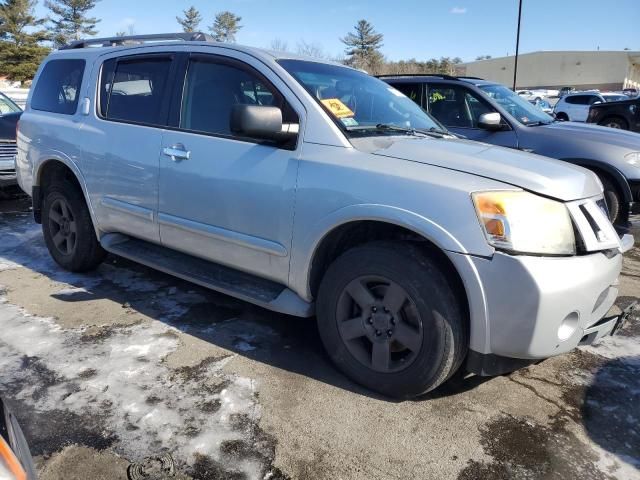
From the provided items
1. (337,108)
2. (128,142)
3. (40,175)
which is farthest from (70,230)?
(337,108)

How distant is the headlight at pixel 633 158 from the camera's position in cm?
593

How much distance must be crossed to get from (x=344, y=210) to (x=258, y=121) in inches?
27.1

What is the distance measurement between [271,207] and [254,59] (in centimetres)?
100

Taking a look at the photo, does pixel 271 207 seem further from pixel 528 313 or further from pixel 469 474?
pixel 469 474

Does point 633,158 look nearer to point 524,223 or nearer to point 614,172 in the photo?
point 614,172

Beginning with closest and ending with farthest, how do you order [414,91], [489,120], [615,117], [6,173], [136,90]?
[136,90]
[489,120]
[414,91]
[6,173]
[615,117]

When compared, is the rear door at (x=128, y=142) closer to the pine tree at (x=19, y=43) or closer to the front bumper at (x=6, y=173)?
the front bumper at (x=6, y=173)

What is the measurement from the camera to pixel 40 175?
4.75 m

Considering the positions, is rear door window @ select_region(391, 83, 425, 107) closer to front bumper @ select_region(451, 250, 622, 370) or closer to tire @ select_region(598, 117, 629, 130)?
front bumper @ select_region(451, 250, 622, 370)

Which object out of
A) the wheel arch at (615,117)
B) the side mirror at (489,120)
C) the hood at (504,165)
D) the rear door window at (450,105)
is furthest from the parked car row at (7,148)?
the wheel arch at (615,117)

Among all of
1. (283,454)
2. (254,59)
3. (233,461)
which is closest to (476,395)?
(283,454)

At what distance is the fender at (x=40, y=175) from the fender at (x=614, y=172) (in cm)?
502

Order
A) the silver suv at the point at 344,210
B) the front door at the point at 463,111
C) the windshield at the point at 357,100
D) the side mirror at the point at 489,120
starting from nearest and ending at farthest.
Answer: the silver suv at the point at 344,210, the windshield at the point at 357,100, the side mirror at the point at 489,120, the front door at the point at 463,111

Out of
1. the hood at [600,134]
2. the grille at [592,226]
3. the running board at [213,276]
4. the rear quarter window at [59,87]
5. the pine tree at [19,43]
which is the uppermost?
the pine tree at [19,43]
